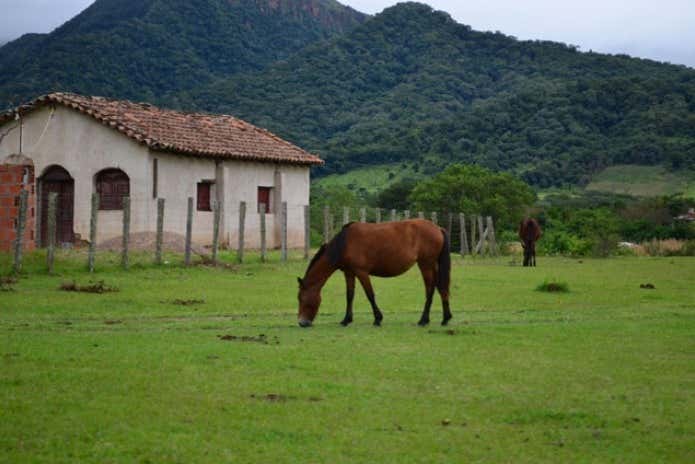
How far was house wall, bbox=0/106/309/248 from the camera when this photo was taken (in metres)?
34.2

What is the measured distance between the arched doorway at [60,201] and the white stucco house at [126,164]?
4cm

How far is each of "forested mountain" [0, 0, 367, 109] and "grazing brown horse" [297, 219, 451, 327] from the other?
5797cm

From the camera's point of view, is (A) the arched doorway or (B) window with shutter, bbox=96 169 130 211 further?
(A) the arched doorway

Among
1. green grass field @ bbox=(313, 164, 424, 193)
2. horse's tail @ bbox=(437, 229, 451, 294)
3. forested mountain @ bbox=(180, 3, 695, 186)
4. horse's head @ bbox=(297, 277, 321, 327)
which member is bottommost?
horse's head @ bbox=(297, 277, 321, 327)

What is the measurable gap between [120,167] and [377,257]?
2101 centimetres

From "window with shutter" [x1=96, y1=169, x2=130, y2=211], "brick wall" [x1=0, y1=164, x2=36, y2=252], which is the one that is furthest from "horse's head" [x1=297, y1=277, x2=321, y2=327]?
"window with shutter" [x1=96, y1=169, x2=130, y2=211]

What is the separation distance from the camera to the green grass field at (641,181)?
81625 millimetres

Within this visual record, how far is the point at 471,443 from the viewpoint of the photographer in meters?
7.41

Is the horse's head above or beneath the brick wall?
beneath

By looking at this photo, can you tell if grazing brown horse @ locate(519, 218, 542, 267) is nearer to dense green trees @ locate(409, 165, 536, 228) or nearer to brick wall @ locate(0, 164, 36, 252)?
dense green trees @ locate(409, 165, 536, 228)

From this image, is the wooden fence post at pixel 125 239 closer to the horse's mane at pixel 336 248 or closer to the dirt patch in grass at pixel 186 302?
the dirt patch in grass at pixel 186 302

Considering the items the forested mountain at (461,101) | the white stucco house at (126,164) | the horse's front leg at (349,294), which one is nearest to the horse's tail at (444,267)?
the horse's front leg at (349,294)

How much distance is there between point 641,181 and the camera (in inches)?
3346

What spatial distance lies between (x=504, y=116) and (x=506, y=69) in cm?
2504
